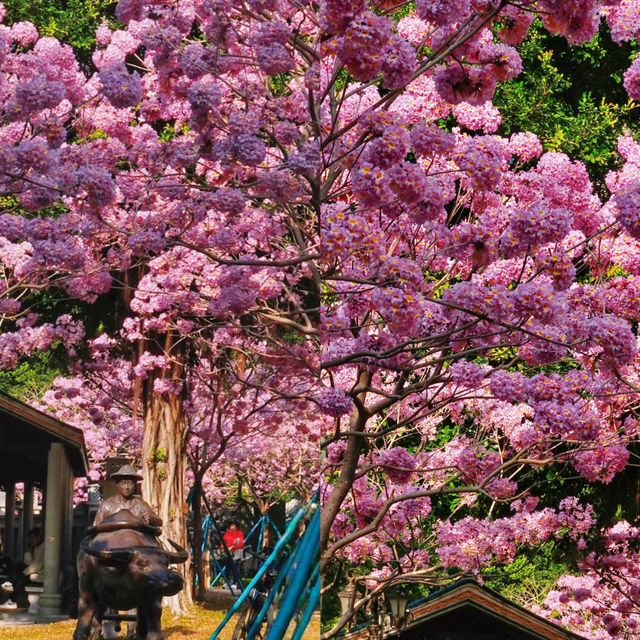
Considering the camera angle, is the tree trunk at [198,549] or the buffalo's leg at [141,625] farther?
the tree trunk at [198,549]

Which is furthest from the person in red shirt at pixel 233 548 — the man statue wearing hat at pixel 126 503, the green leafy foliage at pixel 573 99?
the green leafy foliage at pixel 573 99

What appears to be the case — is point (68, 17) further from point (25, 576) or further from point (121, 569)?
point (121, 569)

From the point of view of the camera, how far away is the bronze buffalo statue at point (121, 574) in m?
4.72

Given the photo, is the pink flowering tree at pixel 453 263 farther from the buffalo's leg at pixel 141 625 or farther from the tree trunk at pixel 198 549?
the buffalo's leg at pixel 141 625

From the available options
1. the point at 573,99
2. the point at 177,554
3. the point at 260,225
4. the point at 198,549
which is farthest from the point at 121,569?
the point at 573,99

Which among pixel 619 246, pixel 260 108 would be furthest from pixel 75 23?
pixel 619 246

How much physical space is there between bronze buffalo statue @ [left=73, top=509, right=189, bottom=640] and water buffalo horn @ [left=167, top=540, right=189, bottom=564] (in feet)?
0.51

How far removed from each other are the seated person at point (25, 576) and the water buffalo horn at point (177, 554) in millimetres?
556

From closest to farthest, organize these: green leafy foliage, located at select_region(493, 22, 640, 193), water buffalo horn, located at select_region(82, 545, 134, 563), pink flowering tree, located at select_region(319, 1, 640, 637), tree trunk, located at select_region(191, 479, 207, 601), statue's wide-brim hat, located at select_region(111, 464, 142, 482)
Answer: water buffalo horn, located at select_region(82, 545, 134, 563) < statue's wide-brim hat, located at select_region(111, 464, 142, 482) < tree trunk, located at select_region(191, 479, 207, 601) < pink flowering tree, located at select_region(319, 1, 640, 637) < green leafy foliage, located at select_region(493, 22, 640, 193)

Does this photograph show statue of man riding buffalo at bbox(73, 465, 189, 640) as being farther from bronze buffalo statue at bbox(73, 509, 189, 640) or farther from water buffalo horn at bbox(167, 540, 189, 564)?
water buffalo horn at bbox(167, 540, 189, 564)

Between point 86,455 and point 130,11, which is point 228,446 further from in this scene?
point 130,11

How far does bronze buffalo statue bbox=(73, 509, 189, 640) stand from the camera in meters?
4.72

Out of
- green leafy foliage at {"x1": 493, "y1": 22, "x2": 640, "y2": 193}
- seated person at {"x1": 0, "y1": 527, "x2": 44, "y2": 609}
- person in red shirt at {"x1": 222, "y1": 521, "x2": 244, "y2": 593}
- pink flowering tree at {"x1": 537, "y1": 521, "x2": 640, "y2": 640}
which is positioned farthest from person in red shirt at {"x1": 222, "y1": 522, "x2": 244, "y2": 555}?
green leafy foliage at {"x1": 493, "y1": 22, "x2": 640, "y2": 193}

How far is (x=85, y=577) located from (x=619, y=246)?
6.33 m
